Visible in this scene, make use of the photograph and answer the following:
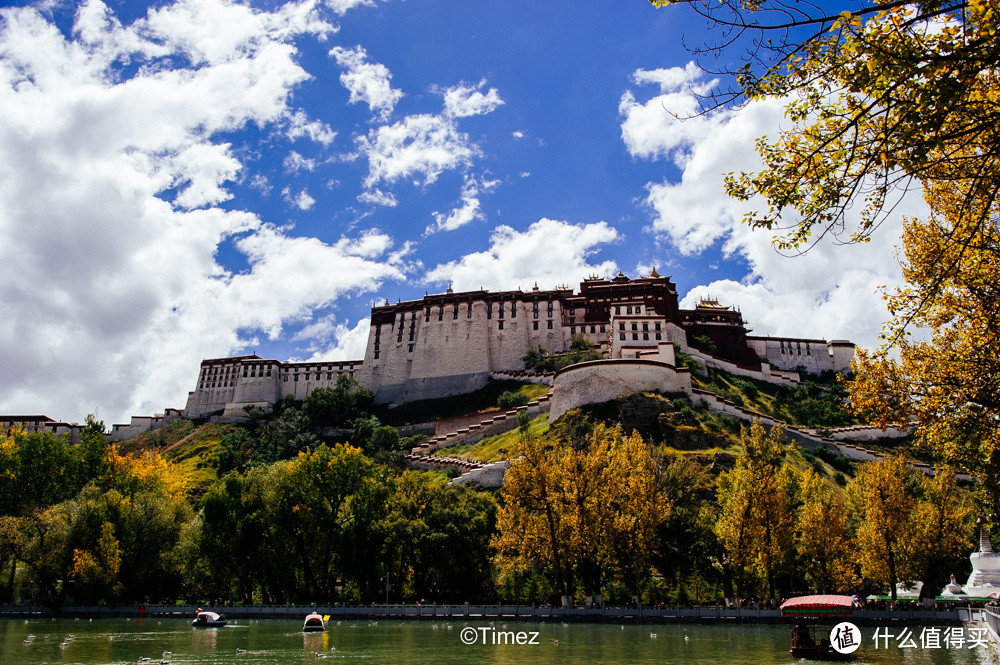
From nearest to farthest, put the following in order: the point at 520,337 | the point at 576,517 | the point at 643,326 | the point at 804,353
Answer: the point at 576,517
the point at 643,326
the point at 520,337
the point at 804,353

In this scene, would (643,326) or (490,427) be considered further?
(643,326)

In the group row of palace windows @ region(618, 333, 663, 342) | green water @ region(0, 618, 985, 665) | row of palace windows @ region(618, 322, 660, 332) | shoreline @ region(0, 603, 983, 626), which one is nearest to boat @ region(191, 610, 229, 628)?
green water @ region(0, 618, 985, 665)

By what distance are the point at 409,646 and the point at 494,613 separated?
9.95 meters

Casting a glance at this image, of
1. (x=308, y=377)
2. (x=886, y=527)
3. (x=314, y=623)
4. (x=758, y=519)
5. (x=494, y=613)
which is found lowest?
(x=494, y=613)

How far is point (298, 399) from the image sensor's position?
105m

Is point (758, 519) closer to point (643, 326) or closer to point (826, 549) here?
point (826, 549)

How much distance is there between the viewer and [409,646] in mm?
25547

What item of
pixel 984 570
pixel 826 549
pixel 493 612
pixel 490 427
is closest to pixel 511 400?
pixel 490 427

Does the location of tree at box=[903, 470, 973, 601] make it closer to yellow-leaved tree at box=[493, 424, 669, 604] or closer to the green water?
the green water

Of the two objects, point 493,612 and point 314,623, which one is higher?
point 314,623

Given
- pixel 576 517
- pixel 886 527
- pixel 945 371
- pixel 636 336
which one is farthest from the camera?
pixel 636 336

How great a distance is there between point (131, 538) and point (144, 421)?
7384cm

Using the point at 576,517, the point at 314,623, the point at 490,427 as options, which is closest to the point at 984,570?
the point at 576,517

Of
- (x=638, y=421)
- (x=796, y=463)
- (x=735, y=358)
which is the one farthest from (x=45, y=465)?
(x=735, y=358)
